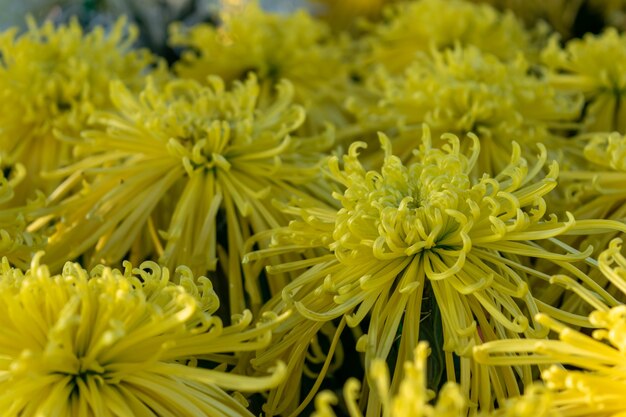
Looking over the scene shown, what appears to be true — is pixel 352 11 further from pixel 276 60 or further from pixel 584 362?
pixel 584 362

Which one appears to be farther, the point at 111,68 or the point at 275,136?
the point at 111,68

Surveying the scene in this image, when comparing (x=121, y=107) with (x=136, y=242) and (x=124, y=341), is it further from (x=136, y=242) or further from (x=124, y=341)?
(x=124, y=341)

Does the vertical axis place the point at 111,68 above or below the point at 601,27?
above

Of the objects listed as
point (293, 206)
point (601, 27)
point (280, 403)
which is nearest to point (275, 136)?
point (293, 206)

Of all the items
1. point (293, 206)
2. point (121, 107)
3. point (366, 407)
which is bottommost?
point (366, 407)

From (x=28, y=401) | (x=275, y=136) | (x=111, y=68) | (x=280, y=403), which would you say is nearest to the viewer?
(x=28, y=401)

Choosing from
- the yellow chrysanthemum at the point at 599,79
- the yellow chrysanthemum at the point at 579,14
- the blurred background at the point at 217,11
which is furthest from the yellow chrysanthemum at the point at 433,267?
the yellow chrysanthemum at the point at 579,14

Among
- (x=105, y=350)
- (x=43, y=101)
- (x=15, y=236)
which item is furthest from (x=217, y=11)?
(x=105, y=350)

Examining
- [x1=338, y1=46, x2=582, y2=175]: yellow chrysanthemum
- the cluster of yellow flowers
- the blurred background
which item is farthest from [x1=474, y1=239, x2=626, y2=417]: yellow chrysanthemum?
the blurred background
